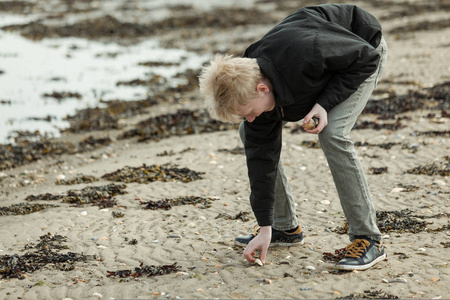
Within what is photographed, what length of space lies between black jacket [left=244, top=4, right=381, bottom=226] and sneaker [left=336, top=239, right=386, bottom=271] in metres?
0.66

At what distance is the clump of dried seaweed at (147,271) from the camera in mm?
4457

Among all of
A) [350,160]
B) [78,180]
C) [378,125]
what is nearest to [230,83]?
[350,160]

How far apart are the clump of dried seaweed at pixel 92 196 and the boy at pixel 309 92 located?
272cm

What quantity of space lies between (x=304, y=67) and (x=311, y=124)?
0.38m

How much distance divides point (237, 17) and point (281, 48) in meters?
21.7

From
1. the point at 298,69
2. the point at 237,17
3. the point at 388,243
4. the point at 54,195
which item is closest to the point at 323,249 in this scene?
the point at 388,243

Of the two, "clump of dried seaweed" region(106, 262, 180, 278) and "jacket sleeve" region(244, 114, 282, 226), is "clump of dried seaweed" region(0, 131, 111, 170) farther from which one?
"jacket sleeve" region(244, 114, 282, 226)

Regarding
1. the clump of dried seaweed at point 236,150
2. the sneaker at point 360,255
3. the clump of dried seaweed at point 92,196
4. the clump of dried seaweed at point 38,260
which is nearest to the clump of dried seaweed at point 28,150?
the clump of dried seaweed at point 92,196

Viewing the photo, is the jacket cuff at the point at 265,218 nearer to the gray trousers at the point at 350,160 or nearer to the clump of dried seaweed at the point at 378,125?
the gray trousers at the point at 350,160

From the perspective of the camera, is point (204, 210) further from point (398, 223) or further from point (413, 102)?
point (413, 102)

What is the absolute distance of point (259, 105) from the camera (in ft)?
12.1

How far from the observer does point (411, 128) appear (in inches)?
356

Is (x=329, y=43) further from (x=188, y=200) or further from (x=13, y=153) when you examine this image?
(x=13, y=153)

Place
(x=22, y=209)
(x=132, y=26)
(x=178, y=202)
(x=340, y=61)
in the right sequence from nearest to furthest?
(x=340, y=61), (x=22, y=209), (x=178, y=202), (x=132, y=26)
